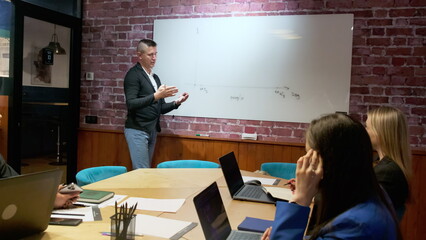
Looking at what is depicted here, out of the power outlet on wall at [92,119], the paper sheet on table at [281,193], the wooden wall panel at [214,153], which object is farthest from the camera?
the power outlet on wall at [92,119]

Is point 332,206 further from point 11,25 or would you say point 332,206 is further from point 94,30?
point 94,30

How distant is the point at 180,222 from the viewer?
1793mm

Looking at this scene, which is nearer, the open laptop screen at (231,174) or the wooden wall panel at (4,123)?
the open laptop screen at (231,174)

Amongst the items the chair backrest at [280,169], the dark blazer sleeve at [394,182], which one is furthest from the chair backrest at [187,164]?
the dark blazer sleeve at [394,182]

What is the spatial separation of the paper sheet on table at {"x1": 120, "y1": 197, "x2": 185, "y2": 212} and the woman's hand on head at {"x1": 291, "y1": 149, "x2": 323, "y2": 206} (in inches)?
30.2

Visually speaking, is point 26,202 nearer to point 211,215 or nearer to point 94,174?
point 211,215

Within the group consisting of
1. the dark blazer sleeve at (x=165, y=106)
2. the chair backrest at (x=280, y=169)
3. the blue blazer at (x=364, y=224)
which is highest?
the dark blazer sleeve at (x=165, y=106)

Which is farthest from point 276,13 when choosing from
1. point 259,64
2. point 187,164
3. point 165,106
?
point 187,164

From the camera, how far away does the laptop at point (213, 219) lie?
1.44 m

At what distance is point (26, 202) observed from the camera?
1.39 meters

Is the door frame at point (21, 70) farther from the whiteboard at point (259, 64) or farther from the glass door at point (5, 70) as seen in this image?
the whiteboard at point (259, 64)

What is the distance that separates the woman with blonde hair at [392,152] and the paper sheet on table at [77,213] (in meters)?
1.49

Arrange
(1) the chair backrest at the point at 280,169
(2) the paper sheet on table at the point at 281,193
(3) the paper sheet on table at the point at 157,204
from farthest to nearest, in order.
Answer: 1. (1) the chair backrest at the point at 280,169
2. (2) the paper sheet on table at the point at 281,193
3. (3) the paper sheet on table at the point at 157,204

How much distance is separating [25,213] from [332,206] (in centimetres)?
108
